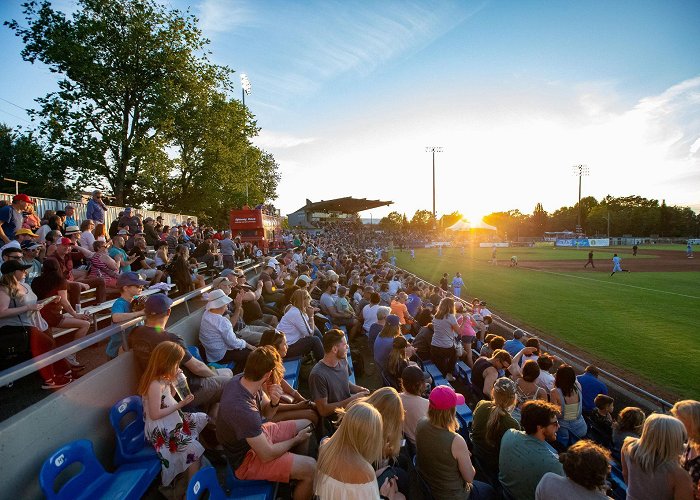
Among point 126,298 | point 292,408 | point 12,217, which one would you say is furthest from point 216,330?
point 12,217

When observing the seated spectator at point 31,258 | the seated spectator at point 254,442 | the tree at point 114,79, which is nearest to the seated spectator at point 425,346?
the seated spectator at point 254,442

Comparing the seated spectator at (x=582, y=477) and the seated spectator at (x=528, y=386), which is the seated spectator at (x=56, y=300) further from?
the seated spectator at (x=528, y=386)

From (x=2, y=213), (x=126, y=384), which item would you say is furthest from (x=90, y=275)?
(x=126, y=384)

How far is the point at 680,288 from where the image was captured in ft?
70.0

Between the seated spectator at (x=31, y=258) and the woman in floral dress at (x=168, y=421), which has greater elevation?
the seated spectator at (x=31, y=258)

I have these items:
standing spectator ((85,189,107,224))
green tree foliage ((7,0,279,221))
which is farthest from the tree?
standing spectator ((85,189,107,224))

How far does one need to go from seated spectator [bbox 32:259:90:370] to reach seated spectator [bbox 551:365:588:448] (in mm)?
6548

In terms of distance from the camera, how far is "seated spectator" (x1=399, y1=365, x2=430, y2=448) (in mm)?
4125

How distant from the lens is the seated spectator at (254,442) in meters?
3.14

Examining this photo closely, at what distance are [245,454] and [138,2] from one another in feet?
75.5

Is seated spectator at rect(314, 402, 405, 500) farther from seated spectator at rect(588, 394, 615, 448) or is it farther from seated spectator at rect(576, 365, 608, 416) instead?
seated spectator at rect(576, 365, 608, 416)

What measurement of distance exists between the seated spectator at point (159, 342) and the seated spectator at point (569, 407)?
4.49m

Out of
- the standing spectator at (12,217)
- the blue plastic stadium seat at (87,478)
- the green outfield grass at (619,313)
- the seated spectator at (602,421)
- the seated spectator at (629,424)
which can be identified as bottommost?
the green outfield grass at (619,313)

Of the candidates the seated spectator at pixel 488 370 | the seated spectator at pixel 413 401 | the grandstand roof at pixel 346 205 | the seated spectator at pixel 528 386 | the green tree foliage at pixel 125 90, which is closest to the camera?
the seated spectator at pixel 413 401
